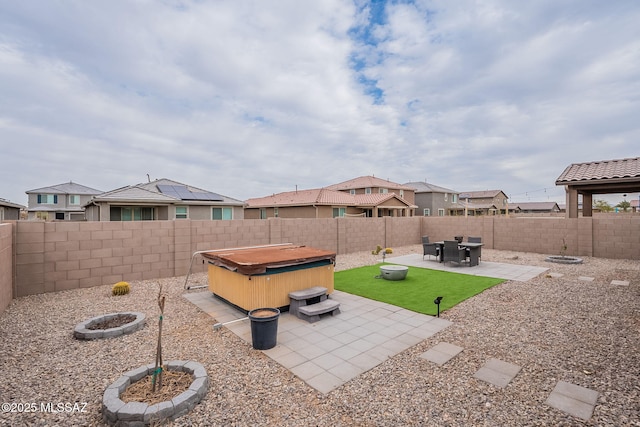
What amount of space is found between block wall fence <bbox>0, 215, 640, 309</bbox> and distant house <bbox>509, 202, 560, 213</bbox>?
55.5 metres

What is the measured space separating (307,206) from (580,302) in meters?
20.1

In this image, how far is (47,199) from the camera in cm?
3631

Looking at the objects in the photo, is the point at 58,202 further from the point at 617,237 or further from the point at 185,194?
the point at 617,237

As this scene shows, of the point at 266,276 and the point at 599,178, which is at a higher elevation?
the point at 599,178

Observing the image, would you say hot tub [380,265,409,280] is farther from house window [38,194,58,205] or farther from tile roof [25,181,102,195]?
house window [38,194,58,205]

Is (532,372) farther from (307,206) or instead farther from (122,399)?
(307,206)

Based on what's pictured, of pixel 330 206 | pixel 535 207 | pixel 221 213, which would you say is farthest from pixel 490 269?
pixel 535 207

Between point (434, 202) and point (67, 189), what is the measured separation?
164 feet

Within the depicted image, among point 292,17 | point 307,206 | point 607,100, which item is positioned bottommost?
point 307,206

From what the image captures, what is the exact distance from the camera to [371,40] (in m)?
11.4

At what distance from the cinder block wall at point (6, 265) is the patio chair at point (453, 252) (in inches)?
490

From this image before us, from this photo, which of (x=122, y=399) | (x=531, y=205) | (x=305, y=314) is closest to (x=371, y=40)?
(x=305, y=314)

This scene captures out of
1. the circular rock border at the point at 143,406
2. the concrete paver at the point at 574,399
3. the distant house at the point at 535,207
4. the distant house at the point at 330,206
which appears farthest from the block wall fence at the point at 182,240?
the distant house at the point at 535,207

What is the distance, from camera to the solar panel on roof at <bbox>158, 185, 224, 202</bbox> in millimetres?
19641
